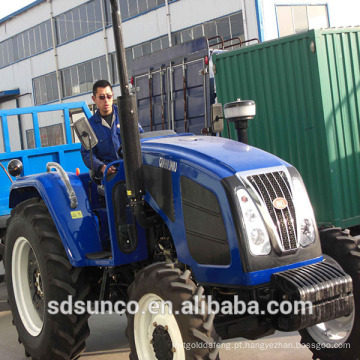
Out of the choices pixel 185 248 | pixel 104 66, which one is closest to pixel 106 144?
pixel 185 248

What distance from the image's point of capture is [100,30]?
3128cm

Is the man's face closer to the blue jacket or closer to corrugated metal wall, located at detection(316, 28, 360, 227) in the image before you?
the blue jacket

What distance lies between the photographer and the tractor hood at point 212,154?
3.68 meters

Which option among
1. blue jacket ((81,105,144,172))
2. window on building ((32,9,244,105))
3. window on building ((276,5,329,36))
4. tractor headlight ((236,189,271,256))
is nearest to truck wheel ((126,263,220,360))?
tractor headlight ((236,189,271,256))

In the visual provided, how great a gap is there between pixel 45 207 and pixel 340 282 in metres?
2.29

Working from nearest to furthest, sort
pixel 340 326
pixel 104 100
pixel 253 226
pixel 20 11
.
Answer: pixel 253 226, pixel 340 326, pixel 104 100, pixel 20 11

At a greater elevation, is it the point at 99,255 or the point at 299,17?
the point at 299,17

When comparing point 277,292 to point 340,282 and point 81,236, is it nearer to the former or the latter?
point 340,282

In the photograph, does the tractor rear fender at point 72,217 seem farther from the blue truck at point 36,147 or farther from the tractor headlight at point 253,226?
the blue truck at point 36,147

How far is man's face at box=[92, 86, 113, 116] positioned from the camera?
488 cm

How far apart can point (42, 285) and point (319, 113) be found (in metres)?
4.48

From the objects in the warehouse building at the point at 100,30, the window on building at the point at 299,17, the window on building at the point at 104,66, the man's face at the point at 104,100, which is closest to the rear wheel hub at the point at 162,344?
the man's face at the point at 104,100

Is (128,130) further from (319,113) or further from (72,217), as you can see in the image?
(319,113)

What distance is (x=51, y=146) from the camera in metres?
8.37
